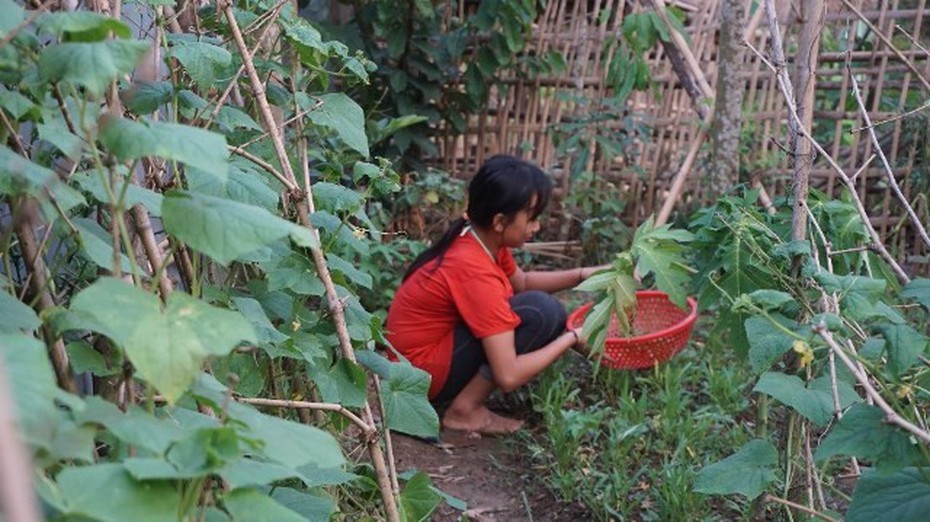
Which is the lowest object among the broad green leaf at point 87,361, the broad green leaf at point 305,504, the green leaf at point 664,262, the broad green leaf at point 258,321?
the broad green leaf at point 305,504

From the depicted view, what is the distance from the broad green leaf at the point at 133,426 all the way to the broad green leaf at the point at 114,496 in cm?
5

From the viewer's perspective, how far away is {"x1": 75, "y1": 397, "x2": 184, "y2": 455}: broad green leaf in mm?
1174

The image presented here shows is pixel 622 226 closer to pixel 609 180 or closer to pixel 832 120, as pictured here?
pixel 609 180

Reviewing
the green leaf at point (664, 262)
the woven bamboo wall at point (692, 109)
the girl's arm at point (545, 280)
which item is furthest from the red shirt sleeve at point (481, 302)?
the woven bamboo wall at point (692, 109)

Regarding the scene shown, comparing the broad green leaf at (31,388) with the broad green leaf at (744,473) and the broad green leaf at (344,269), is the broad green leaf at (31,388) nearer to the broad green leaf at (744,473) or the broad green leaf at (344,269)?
the broad green leaf at (344,269)

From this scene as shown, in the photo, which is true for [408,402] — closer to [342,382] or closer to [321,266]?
[342,382]

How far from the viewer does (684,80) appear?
4.47 meters

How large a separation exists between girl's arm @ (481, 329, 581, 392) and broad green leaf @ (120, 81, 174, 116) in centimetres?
180

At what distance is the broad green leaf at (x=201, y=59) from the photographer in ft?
6.19

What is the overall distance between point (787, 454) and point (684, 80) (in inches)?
96.5

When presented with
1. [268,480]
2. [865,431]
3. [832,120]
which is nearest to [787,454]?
[865,431]

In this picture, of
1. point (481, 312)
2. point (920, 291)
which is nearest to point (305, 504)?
point (920, 291)

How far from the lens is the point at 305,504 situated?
182 centimetres

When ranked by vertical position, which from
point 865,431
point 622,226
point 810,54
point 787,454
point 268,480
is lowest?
point 622,226
